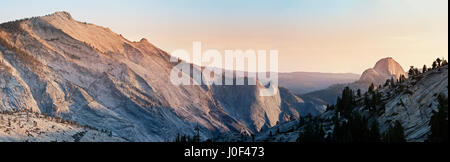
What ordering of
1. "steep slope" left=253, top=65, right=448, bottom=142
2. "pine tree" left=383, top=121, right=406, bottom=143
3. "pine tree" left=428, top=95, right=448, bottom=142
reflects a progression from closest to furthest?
"pine tree" left=428, top=95, right=448, bottom=142 < "pine tree" left=383, top=121, right=406, bottom=143 < "steep slope" left=253, top=65, right=448, bottom=142

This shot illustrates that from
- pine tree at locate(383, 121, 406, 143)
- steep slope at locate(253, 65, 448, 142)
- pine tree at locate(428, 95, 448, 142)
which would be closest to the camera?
pine tree at locate(428, 95, 448, 142)

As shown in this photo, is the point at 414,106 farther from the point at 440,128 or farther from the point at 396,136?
the point at 440,128

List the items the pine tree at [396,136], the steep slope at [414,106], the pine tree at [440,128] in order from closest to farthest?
the pine tree at [440,128]
the pine tree at [396,136]
the steep slope at [414,106]

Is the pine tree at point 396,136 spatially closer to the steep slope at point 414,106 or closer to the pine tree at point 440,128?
the pine tree at point 440,128

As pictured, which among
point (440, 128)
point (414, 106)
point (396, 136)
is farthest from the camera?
point (414, 106)

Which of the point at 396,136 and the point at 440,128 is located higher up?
the point at 440,128

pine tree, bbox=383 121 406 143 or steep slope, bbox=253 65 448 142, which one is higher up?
steep slope, bbox=253 65 448 142

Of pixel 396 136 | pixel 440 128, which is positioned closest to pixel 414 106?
pixel 396 136

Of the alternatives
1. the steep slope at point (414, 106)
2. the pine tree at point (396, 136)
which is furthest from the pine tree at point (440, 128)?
the steep slope at point (414, 106)

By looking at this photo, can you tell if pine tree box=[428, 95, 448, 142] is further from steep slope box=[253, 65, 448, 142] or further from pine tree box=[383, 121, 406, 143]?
steep slope box=[253, 65, 448, 142]

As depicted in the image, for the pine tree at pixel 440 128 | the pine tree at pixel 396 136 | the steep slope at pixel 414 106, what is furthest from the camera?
the steep slope at pixel 414 106

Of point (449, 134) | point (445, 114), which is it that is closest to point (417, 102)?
point (445, 114)

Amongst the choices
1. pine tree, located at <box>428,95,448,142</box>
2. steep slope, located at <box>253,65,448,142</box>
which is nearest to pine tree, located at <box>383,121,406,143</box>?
pine tree, located at <box>428,95,448,142</box>

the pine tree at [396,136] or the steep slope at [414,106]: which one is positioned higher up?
the steep slope at [414,106]
